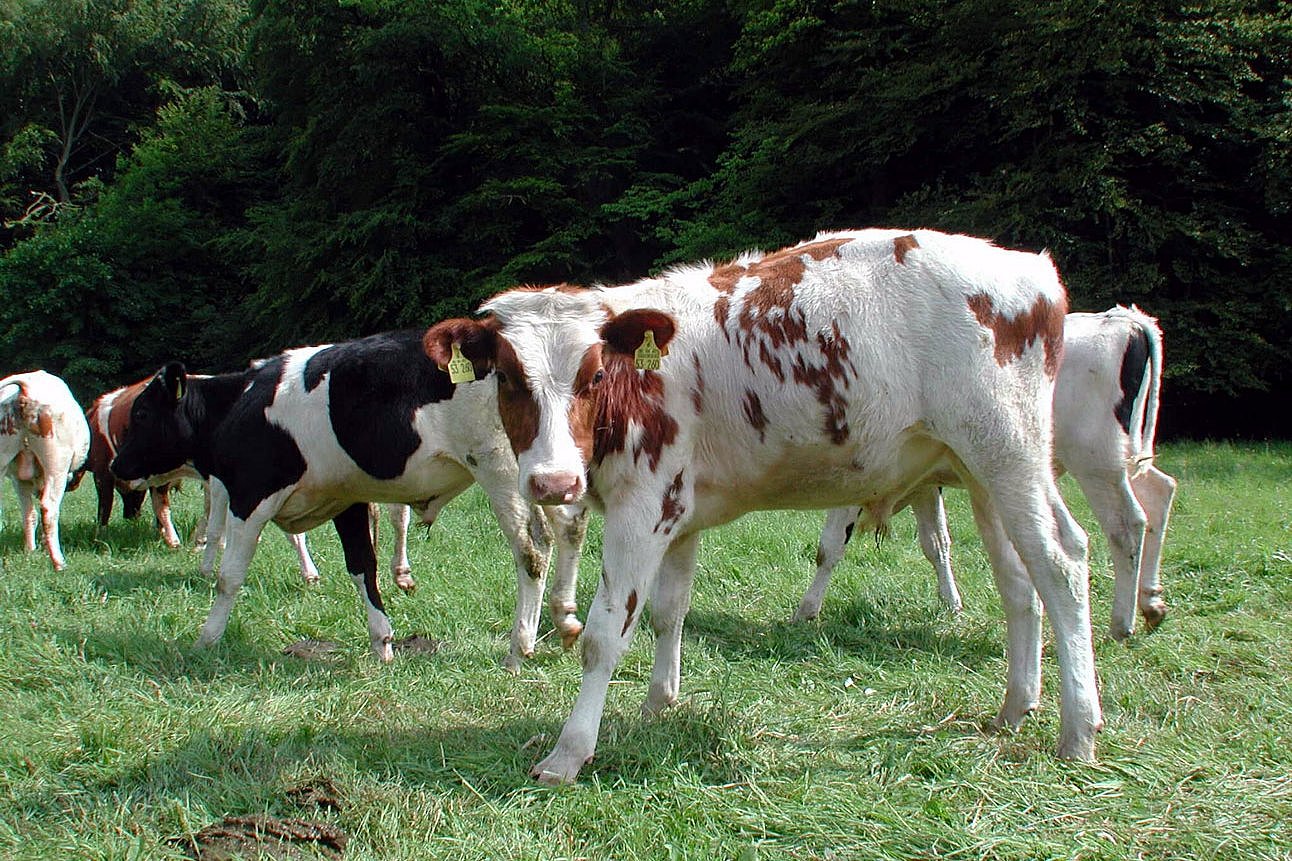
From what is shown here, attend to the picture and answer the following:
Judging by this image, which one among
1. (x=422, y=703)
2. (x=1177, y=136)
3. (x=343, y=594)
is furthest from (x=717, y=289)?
(x=1177, y=136)

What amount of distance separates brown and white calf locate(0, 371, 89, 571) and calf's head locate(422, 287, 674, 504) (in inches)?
307

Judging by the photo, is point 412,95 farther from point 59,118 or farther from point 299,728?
point 299,728

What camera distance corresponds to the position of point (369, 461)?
6.59m

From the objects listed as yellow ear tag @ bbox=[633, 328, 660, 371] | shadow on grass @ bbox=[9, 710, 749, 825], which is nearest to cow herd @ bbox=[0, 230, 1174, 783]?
yellow ear tag @ bbox=[633, 328, 660, 371]

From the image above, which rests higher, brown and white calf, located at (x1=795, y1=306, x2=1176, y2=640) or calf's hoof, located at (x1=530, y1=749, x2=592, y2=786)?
brown and white calf, located at (x1=795, y1=306, x2=1176, y2=640)

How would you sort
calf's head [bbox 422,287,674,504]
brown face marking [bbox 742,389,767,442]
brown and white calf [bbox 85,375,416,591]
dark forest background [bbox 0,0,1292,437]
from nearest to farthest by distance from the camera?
1. calf's head [bbox 422,287,674,504]
2. brown face marking [bbox 742,389,767,442]
3. brown and white calf [bbox 85,375,416,591]
4. dark forest background [bbox 0,0,1292,437]

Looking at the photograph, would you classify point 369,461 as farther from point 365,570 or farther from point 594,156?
point 594,156

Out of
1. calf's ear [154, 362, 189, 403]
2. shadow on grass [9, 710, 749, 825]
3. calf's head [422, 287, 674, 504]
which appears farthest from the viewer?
calf's ear [154, 362, 189, 403]

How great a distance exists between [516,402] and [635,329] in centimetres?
58

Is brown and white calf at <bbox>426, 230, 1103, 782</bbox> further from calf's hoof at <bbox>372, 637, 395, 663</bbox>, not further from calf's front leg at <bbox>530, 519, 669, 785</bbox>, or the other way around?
calf's hoof at <bbox>372, 637, 395, 663</bbox>

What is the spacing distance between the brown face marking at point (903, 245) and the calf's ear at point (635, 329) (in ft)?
3.27

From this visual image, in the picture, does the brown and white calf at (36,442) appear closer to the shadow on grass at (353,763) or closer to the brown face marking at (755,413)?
the shadow on grass at (353,763)

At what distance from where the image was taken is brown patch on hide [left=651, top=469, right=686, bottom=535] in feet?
14.0

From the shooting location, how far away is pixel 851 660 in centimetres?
568
